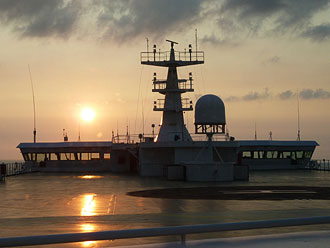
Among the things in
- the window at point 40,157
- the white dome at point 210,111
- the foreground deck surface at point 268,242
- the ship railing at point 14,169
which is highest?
the white dome at point 210,111

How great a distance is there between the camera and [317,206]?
21859 mm

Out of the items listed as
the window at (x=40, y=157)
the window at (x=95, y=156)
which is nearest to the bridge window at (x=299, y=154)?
the window at (x=95, y=156)

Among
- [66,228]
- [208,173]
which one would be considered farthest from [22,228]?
[208,173]

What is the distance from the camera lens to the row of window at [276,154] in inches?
2702

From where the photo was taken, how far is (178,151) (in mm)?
47750

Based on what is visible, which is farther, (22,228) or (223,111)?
(223,111)

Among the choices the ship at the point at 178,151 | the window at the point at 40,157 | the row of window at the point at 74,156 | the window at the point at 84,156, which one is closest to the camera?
the ship at the point at 178,151

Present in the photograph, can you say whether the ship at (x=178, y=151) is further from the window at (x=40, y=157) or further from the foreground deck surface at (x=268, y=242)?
the foreground deck surface at (x=268, y=242)

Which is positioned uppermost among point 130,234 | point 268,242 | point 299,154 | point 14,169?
point 130,234

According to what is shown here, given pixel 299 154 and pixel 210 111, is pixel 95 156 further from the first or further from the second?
pixel 299 154

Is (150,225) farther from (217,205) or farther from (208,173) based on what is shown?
(208,173)

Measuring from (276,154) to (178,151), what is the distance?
26692 millimetres

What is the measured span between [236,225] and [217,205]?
50.8ft

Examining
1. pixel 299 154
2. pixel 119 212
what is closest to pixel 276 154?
pixel 299 154
